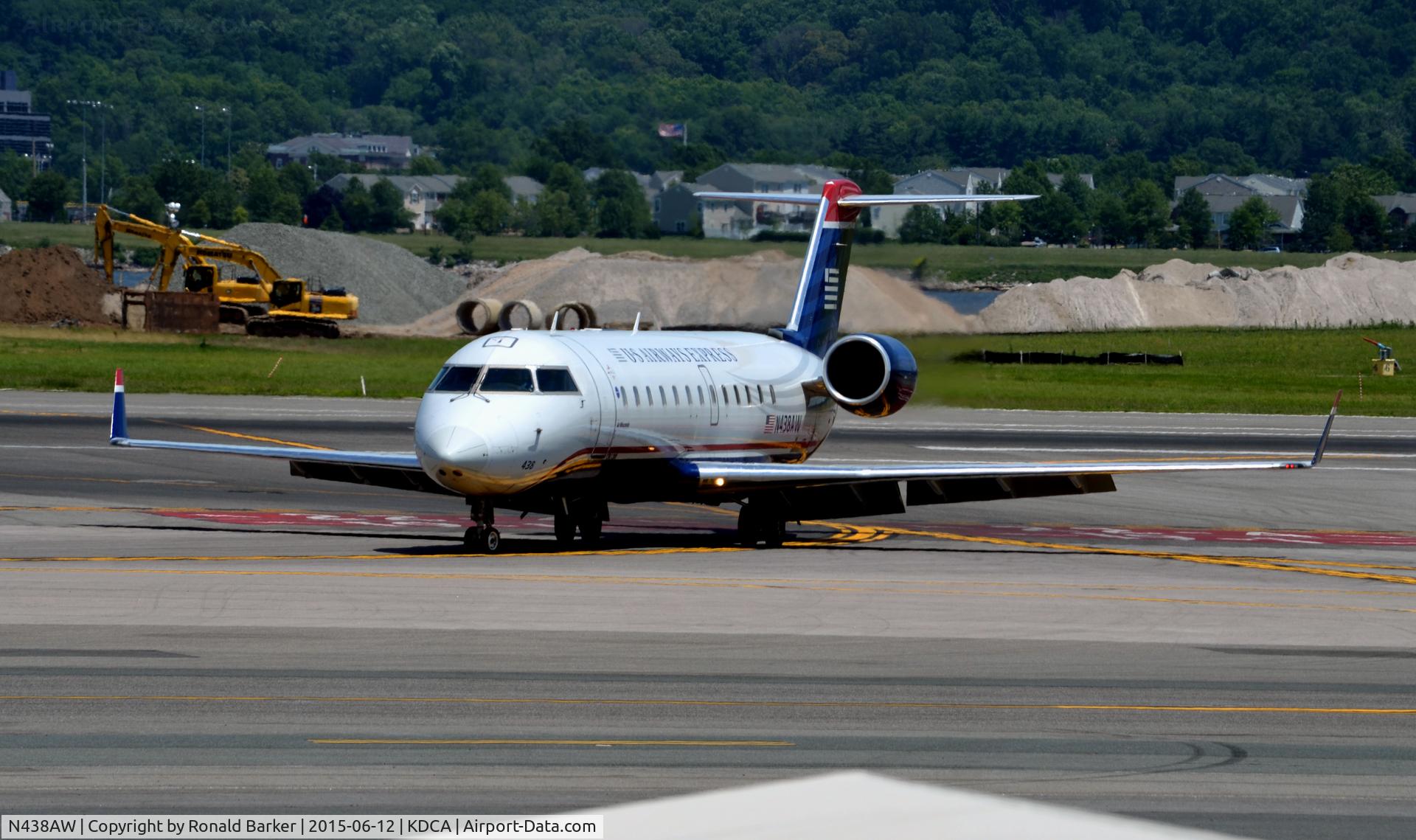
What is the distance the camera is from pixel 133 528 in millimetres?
31859

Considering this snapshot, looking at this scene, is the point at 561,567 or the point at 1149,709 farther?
the point at 561,567

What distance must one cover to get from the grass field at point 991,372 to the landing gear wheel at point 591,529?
26.9m

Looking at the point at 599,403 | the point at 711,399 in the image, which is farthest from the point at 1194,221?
the point at 599,403

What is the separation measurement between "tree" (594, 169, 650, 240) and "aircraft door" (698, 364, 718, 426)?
83.5m

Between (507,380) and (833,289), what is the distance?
1065 centimetres

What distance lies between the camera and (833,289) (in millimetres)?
37531

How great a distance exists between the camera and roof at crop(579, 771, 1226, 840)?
10.5m

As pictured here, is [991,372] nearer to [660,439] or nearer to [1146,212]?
[660,439]

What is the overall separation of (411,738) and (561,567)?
12083mm

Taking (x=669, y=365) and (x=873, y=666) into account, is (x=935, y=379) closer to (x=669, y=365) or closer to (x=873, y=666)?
(x=669, y=365)

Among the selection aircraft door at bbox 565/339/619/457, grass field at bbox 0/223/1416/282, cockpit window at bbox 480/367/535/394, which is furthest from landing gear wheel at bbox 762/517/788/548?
grass field at bbox 0/223/1416/282

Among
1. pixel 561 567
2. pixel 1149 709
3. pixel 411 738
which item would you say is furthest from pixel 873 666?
pixel 561 567

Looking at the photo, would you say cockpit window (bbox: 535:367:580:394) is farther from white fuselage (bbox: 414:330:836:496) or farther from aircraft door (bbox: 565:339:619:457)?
aircraft door (bbox: 565:339:619:457)

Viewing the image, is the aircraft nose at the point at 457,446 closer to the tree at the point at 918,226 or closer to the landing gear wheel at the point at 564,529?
the landing gear wheel at the point at 564,529
